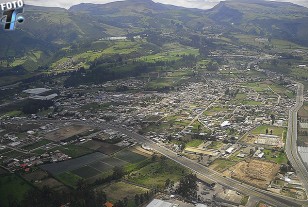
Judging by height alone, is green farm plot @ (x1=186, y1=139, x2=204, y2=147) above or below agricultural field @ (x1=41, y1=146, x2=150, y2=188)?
below

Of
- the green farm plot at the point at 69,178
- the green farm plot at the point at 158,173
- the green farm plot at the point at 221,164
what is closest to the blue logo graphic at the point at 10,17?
the green farm plot at the point at 69,178

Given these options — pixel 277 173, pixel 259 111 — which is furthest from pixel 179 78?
pixel 277 173

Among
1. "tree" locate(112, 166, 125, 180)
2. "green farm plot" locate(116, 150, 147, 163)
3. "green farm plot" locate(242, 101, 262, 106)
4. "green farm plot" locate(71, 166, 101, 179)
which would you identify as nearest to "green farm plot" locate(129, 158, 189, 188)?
"tree" locate(112, 166, 125, 180)

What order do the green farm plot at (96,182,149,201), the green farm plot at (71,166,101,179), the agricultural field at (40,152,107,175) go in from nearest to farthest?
the green farm plot at (96,182,149,201), the green farm plot at (71,166,101,179), the agricultural field at (40,152,107,175)

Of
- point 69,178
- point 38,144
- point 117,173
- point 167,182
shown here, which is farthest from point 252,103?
point 69,178

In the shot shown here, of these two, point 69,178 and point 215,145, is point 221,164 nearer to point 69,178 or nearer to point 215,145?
point 215,145

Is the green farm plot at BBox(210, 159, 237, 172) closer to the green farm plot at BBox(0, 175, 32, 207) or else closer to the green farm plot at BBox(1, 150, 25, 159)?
the green farm plot at BBox(0, 175, 32, 207)
